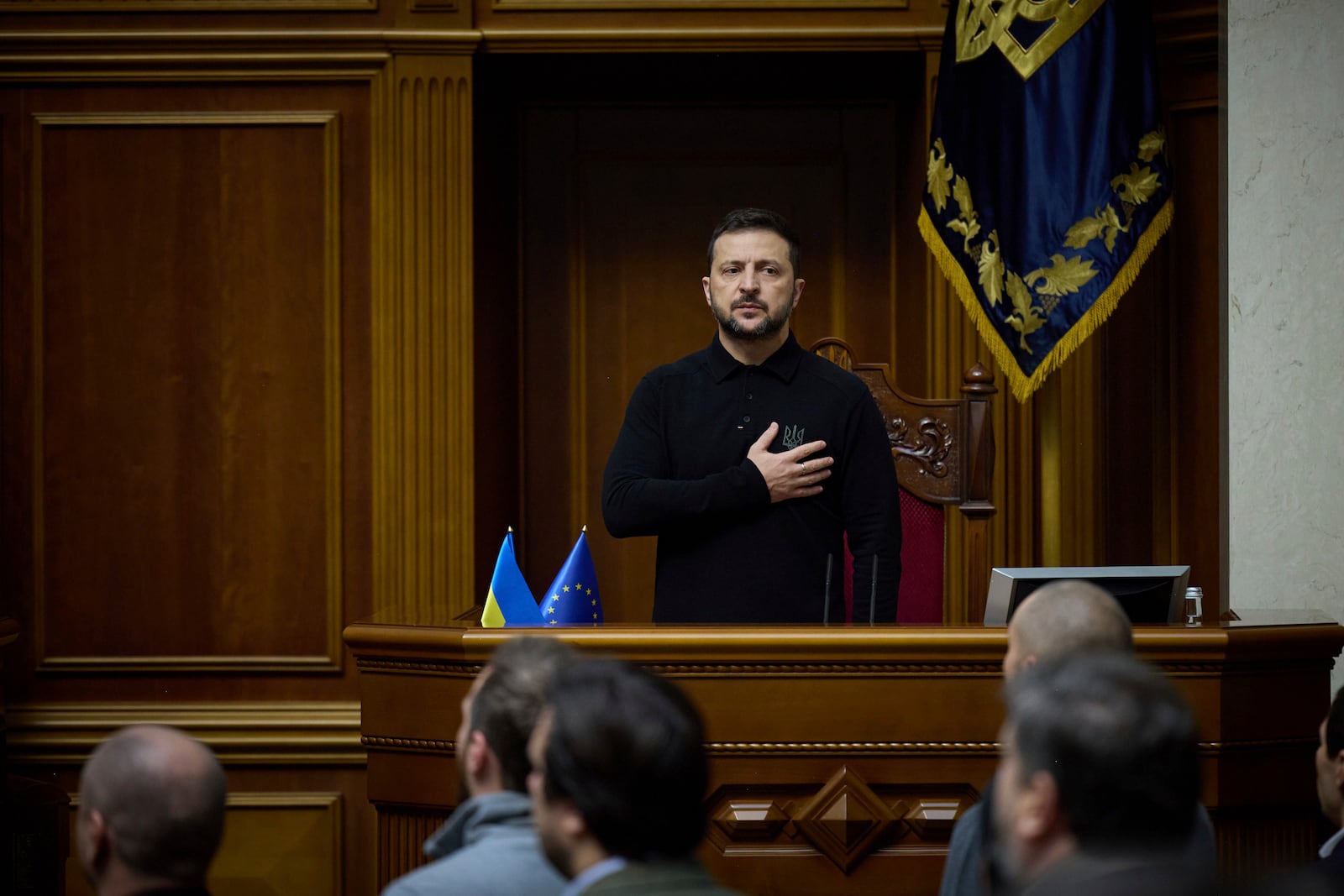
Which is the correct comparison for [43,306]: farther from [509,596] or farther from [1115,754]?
[1115,754]

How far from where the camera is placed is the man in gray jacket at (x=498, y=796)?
150 centimetres

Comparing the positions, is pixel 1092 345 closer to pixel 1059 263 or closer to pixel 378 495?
pixel 1059 263

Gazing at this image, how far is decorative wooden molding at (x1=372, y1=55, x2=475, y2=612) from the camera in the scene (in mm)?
4207

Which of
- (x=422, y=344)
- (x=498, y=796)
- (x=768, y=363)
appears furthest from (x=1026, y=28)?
(x=498, y=796)

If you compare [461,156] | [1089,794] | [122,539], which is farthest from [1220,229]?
[122,539]

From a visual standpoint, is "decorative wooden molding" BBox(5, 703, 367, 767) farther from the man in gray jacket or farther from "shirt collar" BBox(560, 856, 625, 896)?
"shirt collar" BBox(560, 856, 625, 896)

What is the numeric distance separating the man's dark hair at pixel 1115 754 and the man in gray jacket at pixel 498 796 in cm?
54

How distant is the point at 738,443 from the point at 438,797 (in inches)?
36.1

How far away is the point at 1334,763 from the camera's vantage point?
1929mm

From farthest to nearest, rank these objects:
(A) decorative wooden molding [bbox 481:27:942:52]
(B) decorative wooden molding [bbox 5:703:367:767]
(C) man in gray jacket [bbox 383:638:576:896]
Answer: (A) decorative wooden molding [bbox 481:27:942:52] < (B) decorative wooden molding [bbox 5:703:367:767] < (C) man in gray jacket [bbox 383:638:576:896]

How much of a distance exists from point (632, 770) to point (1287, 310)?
276 centimetres

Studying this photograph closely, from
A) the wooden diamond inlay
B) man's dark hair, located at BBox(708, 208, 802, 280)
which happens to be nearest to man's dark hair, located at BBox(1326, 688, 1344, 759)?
the wooden diamond inlay

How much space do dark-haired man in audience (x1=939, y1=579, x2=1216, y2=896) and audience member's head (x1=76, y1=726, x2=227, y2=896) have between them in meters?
0.89

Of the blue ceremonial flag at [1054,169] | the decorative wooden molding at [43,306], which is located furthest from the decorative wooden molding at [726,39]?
the decorative wooden molding at [43,306]
